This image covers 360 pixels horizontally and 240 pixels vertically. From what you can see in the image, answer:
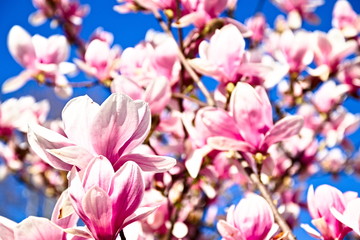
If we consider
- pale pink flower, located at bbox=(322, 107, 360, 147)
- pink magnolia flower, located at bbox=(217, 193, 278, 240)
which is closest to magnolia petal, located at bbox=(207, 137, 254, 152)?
pink magnolia flower, located at bbox=(217, 193, 278, 240)

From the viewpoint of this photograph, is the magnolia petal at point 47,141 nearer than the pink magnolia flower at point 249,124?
Yes

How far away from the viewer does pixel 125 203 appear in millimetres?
385

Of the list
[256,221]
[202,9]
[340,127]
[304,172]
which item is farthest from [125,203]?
[304,172]

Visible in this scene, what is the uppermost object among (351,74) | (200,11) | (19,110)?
(200,11)

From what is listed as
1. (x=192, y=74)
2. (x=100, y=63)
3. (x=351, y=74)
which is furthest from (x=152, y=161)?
(x=351, y=74)

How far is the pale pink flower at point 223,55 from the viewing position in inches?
27.0

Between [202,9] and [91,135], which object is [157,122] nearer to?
[202,9]

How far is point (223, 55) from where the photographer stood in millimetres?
688

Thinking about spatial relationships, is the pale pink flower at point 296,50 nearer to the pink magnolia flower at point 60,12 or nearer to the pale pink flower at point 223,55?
the pale pink flower at point 223,55

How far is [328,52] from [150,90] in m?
0.48

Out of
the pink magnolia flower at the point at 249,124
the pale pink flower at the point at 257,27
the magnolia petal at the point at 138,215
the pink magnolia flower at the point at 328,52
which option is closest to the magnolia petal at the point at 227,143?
the pink magnolia flower at the point at 249,124

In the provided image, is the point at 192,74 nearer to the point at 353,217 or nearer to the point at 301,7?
the point at 353,217

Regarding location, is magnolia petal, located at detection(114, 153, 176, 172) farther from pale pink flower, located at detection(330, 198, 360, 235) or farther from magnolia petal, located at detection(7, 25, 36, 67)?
magnolia petal, located at detection(7, 25, 36, 67)

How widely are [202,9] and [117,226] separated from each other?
1.76 ft
